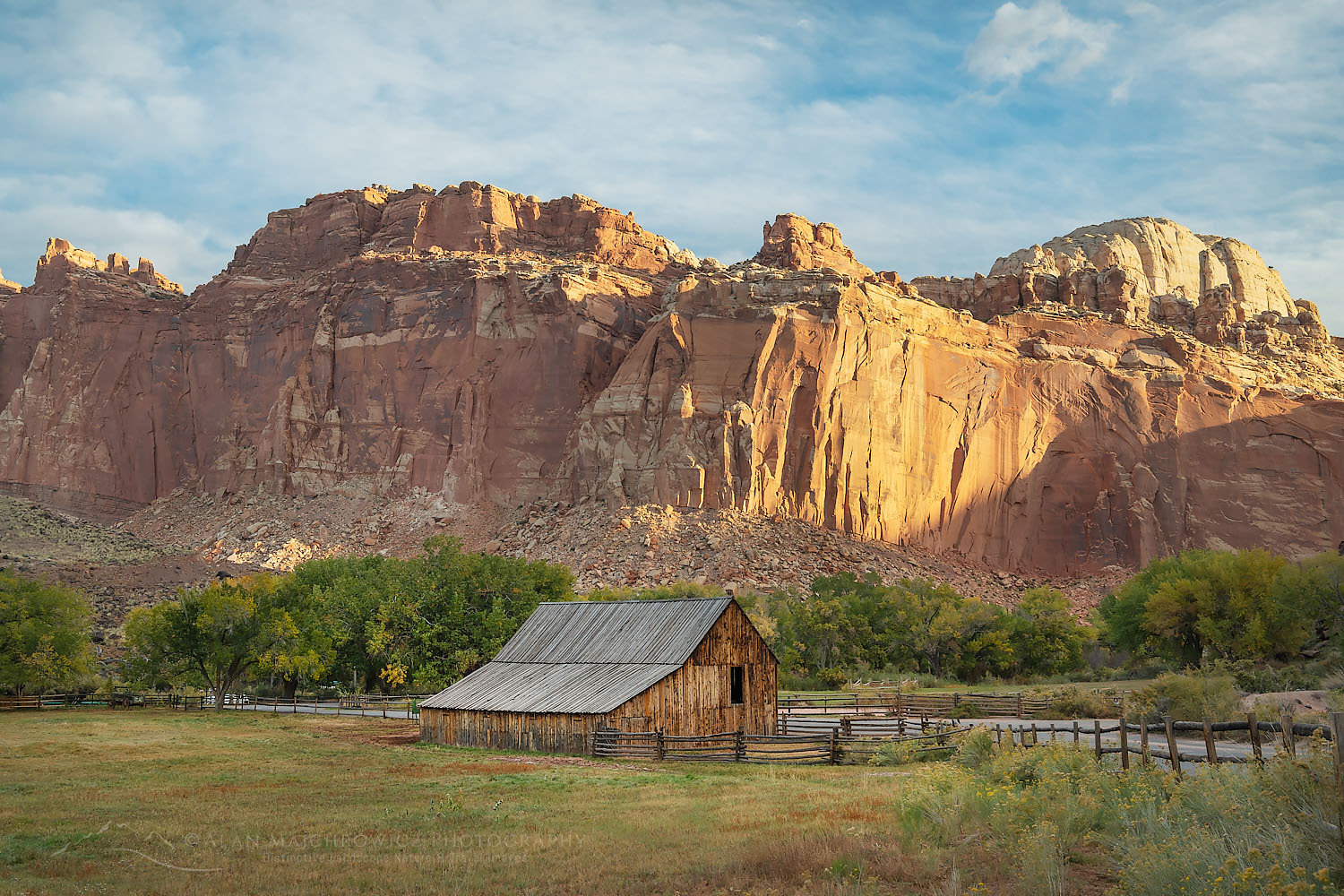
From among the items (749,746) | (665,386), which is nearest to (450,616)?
(749,746)

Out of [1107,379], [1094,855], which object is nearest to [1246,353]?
[1107,379]

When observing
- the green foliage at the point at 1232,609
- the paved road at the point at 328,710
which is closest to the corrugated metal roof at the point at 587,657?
the paved road at the point at 328,710

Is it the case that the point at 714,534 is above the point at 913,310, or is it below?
below

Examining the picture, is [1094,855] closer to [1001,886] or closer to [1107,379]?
[1001,886]

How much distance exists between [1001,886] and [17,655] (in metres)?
39.1

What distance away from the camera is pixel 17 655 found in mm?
39062

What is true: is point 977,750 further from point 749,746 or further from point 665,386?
point 665,386

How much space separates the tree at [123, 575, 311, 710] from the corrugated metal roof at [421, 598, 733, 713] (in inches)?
540

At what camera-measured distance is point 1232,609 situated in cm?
Result: 4459

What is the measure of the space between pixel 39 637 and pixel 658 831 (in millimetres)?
33607

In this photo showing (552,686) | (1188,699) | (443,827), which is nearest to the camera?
(443,827)

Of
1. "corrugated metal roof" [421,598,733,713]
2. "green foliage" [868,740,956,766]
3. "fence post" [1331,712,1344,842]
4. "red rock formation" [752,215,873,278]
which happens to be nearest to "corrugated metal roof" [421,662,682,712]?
"corrugated metal roof" [421,598,733,713]

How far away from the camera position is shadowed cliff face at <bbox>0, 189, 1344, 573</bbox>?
76.8 meters

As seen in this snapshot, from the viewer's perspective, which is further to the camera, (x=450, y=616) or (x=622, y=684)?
(x=450, y=616)
